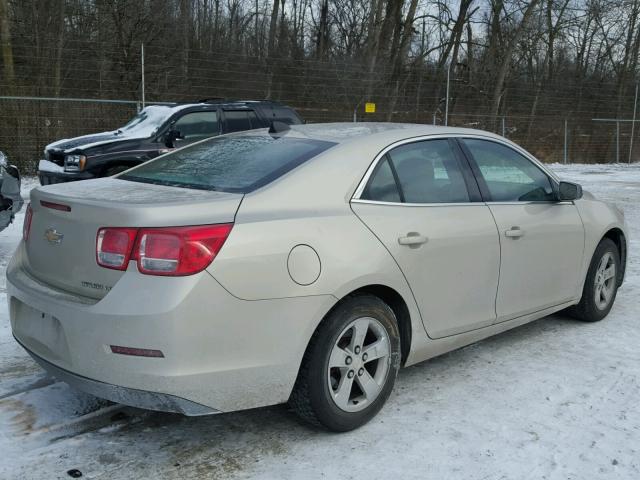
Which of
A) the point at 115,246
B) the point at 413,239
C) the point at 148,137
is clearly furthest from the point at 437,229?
the point at 148,137

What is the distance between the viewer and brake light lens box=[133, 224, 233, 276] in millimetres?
2752

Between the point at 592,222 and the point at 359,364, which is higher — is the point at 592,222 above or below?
above

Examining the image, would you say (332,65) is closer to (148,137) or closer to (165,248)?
(148,137)

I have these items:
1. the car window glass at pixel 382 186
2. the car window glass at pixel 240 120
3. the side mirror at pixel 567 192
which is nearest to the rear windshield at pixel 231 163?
the car window glass at pixel 382 186

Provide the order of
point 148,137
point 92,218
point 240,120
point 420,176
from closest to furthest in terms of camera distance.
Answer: point 92,218
point 420,176
point 148,137
point 240,120

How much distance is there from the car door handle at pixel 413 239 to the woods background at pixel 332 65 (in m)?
12.5

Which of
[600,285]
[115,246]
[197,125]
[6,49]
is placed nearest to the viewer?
[115,246]

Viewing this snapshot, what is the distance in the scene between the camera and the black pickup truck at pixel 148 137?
9.27m

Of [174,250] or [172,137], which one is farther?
[172,137]

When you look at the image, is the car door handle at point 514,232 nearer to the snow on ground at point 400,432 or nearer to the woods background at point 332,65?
the snow on ground at point 400,432

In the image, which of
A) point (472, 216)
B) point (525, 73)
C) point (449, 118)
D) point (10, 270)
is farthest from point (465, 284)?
point (525, 73)

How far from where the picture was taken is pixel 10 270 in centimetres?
351

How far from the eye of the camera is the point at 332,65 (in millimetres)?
19750

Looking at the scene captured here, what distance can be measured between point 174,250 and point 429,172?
1.71m
